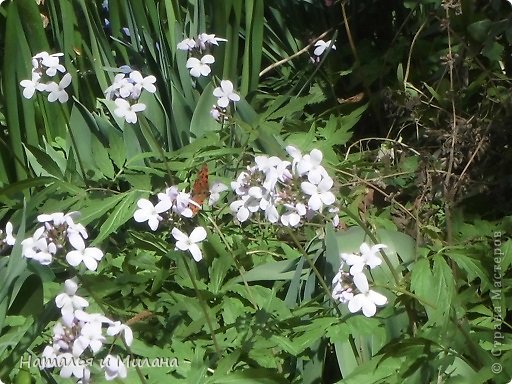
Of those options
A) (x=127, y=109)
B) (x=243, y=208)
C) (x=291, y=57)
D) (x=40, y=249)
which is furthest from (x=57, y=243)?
(x=291, y=57)

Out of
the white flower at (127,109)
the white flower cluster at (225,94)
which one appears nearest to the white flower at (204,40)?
the white flower cluster at (225,94)

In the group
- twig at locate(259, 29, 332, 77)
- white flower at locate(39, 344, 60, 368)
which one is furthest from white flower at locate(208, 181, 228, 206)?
twig at locate(259, 29, 332, 77)

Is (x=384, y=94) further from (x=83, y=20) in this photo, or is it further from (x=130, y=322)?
(x=130, y=322)

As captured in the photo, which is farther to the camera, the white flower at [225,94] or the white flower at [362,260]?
the white flower at [225,94]

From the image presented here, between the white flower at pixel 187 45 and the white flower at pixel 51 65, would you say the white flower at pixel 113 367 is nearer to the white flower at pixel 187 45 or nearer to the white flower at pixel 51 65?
the white flower at pixel 51 65

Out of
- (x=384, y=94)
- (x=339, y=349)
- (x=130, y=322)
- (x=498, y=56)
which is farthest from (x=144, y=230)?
(x=498, y=56)

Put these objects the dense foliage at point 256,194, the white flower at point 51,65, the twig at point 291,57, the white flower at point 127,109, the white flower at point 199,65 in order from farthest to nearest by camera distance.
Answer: the twig at point 291,57
the white flower at point 199,65
the white flower at point 51,65
the white flower at point 127,109
the dense foliage at point 256,194

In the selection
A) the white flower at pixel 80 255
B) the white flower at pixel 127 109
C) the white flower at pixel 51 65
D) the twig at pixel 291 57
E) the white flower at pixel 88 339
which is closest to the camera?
the white flower at pixel 88 339

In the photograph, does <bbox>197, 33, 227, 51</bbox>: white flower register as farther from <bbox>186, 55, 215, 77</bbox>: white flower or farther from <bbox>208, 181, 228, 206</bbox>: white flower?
<bbox>208, 181, 228, 206</bbox>: white flower
